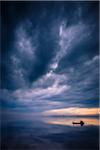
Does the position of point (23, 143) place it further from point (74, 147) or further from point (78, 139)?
point (78, 139)

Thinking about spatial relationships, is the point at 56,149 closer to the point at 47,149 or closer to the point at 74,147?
the point at 47,149

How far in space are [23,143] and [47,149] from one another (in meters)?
1.92

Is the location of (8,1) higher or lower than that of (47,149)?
higher

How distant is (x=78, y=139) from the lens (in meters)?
10.9

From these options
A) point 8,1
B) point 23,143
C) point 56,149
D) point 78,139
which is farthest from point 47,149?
point 8,1

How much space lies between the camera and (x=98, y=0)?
4.15m

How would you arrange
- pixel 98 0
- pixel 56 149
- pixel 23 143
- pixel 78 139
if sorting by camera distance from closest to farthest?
1. pixel 98 0
2. pixel 56 149
3. pixel 23 143
4. pixel 78 139

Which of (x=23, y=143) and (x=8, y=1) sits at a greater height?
(x=8, y=1)

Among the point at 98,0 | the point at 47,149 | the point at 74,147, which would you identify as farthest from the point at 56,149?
the point at 98,0

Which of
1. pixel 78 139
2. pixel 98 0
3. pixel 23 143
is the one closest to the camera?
pixel 98 0

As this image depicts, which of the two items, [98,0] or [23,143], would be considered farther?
[23,143]

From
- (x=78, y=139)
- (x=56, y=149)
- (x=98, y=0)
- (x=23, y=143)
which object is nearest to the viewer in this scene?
(x=98, y=0)

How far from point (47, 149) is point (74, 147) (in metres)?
2.44

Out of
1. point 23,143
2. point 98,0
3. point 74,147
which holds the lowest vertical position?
point 74,147
